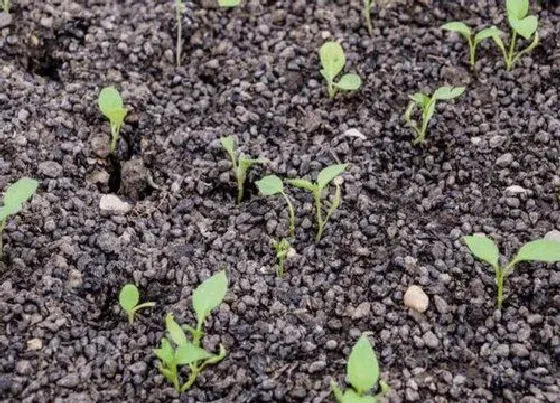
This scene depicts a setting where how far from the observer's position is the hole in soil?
1.89m

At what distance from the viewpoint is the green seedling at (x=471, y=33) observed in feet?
6.47

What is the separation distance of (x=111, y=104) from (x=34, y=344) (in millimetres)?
559

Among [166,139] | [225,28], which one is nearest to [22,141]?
[166,139]

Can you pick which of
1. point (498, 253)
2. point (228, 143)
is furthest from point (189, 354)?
point (498, 253)

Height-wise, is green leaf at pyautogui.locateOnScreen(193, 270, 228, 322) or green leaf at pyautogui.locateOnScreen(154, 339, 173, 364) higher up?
green leaf at pyautogui.locateOnScreen(193, 270, 228, 322)

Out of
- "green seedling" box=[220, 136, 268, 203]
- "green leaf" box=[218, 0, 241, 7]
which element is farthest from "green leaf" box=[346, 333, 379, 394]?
"green leaf" box=[218, 0, 241, 7]

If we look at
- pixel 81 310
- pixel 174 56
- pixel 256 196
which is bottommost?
pixel 81 310

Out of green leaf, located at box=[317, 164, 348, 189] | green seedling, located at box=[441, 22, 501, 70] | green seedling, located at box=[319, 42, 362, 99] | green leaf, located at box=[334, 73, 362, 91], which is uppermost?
green seedling, located at box=[441, 22, 501, 70]

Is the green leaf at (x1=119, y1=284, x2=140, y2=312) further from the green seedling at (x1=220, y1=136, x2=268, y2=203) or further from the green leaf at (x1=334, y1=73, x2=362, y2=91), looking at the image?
the green leaf at (x1=334, y1=73, x2=362, y2=91)

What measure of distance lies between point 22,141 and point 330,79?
71 cm

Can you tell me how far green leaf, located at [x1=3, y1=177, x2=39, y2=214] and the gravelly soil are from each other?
0.15 metres

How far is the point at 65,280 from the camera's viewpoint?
1.67m

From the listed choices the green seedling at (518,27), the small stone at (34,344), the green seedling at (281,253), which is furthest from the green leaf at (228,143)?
the green seedling at (518,27)

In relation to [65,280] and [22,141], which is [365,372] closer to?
[65,280]
